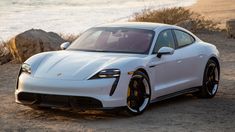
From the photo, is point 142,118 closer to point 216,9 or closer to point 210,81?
point 210,81

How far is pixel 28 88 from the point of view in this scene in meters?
9.62

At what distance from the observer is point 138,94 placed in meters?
10.0

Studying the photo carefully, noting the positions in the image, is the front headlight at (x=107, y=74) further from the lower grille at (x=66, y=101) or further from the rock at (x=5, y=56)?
A: the rock at (x=5, y=56)

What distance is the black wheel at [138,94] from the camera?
32.3 ft

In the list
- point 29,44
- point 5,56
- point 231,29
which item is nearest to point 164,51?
point 29,44

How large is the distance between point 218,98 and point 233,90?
893mm

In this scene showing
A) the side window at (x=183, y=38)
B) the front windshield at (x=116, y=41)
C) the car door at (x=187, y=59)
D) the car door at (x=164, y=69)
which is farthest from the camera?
the side window at (x=183, y=38)

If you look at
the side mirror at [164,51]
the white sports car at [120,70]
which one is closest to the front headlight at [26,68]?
the white sports car at [120,70]

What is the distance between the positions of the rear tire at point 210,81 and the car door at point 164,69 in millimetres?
900

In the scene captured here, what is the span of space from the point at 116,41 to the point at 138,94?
1.11 metres

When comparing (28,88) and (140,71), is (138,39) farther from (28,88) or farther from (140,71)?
(28,88)

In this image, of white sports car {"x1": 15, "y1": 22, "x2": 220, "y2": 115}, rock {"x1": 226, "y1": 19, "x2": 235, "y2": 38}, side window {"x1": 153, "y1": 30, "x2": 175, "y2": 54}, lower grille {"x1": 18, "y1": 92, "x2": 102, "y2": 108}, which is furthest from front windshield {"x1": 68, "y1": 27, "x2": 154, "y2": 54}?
rock {"x1": 226, "y1": 19, "x2": 235, "y2": 38}

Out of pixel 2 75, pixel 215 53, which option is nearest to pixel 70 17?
pixel 2 75

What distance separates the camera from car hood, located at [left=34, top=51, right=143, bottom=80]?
9.52 meters
